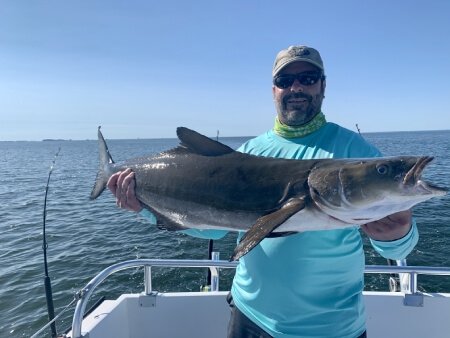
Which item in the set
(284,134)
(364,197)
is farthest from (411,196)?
(284,134)

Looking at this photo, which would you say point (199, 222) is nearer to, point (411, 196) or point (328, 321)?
point (328, 321)

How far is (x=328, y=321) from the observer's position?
3148mm

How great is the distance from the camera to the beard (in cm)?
379

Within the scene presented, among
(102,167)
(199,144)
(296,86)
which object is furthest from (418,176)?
(102,167)

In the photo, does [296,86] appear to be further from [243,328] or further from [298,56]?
[243,328]

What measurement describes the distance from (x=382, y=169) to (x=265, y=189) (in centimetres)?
98

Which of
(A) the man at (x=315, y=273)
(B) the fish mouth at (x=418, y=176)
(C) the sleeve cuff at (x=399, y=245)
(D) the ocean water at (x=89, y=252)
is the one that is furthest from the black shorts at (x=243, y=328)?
(D) the ocean water at (x=89, y=252)

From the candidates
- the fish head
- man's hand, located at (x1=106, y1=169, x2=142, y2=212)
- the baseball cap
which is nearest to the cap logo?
the baseball cap

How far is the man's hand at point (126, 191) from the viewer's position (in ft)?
14.5

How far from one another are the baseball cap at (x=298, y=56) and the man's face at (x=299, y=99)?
0.05 m

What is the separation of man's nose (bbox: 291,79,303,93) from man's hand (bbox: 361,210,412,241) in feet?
4.90

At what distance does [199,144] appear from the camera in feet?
13.4

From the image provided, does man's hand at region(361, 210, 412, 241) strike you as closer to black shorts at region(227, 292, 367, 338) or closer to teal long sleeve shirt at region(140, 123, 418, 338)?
teal long sleeve shirt at region(140, 123, 418, 338)

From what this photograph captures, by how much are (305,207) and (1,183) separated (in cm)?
4184
